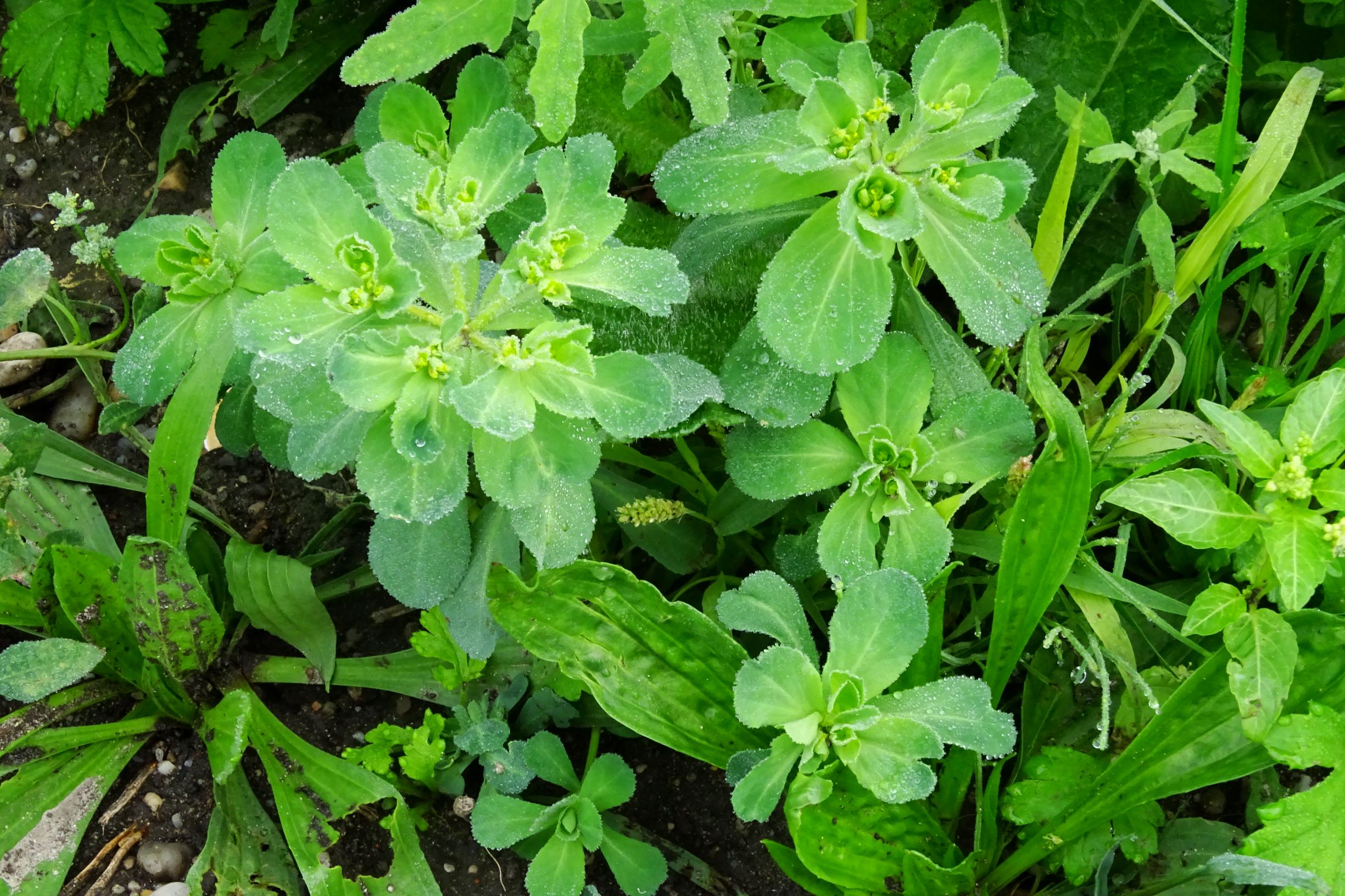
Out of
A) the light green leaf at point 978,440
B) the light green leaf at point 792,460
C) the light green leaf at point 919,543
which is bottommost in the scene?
the light green leaf at point 919,543

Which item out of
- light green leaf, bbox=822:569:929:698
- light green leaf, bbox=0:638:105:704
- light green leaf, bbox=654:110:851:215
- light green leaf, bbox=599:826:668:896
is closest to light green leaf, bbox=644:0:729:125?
light green leaf, bbox=654:110:851:215

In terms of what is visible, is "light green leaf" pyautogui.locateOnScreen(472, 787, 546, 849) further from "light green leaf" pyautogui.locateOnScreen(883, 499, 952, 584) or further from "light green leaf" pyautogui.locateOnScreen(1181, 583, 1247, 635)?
"light green leaf" pyautogui.locateOnScreen(1181, 583, 1247, 635)

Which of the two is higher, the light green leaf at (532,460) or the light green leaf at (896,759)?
the light green leaf at (532,460)

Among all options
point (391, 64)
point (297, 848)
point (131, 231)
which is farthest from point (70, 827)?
point (391, 64)

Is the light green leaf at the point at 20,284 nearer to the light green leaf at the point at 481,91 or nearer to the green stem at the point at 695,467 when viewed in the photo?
the light green leaf at the point at 481,91

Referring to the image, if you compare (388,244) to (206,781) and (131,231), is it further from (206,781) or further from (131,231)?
(206,781)

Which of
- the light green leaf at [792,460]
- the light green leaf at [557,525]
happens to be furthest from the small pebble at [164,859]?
the light green leaf at [792,460]

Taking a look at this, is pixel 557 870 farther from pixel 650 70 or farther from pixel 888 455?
pixel 650 70
